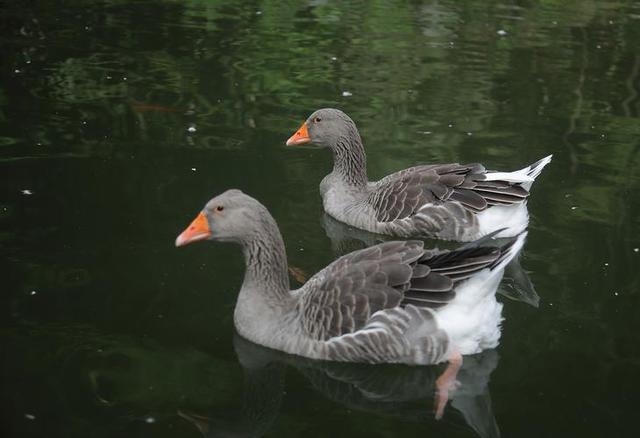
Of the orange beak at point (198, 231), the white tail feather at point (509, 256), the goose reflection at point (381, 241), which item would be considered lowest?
the goose reflection at point (381, 241)

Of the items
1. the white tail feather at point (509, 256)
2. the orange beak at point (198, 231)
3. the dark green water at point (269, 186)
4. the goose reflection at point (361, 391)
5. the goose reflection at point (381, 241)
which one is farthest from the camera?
the goose reflection at point (381, 241)

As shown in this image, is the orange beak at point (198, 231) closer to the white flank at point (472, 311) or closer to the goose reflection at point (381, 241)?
the goose reflection at point (381, 241)

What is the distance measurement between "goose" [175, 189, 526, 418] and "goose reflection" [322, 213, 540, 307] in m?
1.05

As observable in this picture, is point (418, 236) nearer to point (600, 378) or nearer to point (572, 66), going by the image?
point (600, 378)

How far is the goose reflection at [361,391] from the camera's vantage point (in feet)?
19.9

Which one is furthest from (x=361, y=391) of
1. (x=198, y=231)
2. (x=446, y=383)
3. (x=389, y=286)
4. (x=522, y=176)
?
(x=522, y=176)

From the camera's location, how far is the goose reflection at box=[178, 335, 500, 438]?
6.06m

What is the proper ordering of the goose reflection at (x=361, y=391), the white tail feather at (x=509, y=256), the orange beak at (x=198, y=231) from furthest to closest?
the orange beak at (x=198, y=231), the white tail feather at (x=509, y=256), the goose reflection at (x=361, y=391)

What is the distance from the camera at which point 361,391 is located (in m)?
6.48

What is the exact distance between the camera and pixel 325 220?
9.41 meters

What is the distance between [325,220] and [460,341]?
2.99 m

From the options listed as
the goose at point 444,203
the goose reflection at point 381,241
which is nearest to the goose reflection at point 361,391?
the goose reflection at point 381,241

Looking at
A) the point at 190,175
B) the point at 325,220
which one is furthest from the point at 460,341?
the point at 190,175

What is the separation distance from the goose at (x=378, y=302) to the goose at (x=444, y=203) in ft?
6.71
